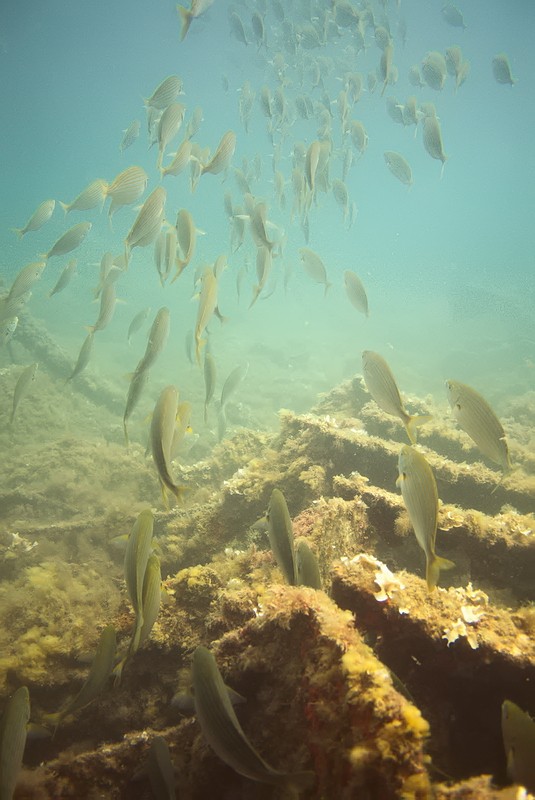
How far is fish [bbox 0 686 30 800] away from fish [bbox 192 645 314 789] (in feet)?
3.48

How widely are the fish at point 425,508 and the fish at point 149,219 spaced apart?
3516 millimetres

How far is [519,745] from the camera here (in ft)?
4.61

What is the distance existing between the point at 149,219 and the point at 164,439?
279cm

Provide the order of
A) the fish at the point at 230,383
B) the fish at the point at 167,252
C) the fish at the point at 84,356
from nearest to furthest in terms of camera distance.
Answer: the fish at the point at 167,252 → the fish at the point at 84,356 → the fish at the point at 230,383

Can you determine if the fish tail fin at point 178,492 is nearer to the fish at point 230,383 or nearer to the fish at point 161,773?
the fish at point 161,773

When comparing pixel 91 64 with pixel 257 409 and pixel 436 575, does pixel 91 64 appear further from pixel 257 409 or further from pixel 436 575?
pixel 436 575

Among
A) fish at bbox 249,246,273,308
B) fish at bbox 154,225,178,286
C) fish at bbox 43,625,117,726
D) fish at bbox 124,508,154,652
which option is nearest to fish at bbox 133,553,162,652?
fish at bbox 124,508,154,652

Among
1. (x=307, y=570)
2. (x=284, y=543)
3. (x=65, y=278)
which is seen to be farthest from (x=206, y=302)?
(x=65, y=278)

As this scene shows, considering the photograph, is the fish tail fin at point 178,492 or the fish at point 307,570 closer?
the fish tail fin at point 178,492

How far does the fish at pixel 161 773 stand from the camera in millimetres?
1679

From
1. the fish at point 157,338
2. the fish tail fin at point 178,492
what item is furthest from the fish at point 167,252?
the fish tail fin at point 178,492

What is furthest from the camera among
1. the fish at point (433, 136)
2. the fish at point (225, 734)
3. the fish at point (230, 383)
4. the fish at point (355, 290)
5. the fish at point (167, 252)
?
the fish at point (230, 383)

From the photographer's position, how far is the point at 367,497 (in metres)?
3.55

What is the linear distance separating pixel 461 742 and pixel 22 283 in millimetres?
7740
